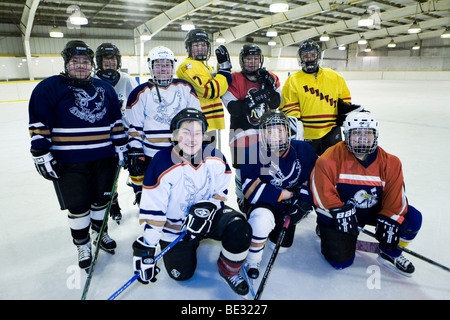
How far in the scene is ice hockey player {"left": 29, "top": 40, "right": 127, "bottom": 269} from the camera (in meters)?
1.65

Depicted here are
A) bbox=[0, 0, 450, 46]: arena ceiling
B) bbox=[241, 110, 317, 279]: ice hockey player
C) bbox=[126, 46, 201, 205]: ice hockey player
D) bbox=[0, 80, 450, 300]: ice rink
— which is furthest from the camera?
bbox=[0, 0, 450, 46]: arena ceiling

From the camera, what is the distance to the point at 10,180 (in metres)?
3.24

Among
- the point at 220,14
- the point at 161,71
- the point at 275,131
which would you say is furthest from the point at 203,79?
the point at 220,14

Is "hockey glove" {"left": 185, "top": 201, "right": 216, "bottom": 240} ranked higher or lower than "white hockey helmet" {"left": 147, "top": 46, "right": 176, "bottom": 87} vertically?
lower

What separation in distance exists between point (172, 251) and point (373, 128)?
49.2 inches

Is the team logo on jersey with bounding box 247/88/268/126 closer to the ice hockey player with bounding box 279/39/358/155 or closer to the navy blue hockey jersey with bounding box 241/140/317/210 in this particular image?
the ice hockey player with bounding box 279/39/358/155

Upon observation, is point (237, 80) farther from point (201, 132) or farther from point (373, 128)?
point (373, 128)

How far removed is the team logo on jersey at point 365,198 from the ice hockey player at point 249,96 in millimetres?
787

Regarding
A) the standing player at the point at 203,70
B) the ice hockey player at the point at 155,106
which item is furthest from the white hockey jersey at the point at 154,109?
the standing player at the point at 203,70

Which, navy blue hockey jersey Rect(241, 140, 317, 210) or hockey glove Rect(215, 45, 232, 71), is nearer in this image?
navy blue hockey jersey Rect(241, 140, 317, 210)

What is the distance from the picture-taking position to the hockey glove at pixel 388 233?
1.63m

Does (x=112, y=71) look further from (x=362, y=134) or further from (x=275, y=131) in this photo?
(x=362, y=134)

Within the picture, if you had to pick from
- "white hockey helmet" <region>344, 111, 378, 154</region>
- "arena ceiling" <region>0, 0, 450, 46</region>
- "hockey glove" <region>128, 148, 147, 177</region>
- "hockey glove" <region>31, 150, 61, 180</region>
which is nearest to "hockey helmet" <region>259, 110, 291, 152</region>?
"white hockey helmet" <region>344, 111, 378, 154</region>
